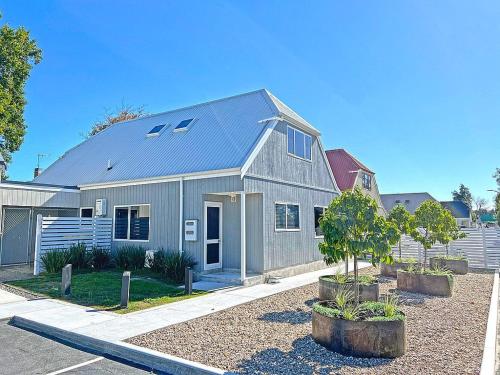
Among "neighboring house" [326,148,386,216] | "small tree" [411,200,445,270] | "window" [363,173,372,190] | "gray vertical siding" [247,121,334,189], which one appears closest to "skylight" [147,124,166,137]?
"gray vertical siding" [247,121,334,189]

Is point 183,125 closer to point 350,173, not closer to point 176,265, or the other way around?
point 176,265

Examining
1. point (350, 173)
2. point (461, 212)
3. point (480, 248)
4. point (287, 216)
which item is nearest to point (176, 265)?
point (287, 216)

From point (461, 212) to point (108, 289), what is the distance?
5983 centimetres

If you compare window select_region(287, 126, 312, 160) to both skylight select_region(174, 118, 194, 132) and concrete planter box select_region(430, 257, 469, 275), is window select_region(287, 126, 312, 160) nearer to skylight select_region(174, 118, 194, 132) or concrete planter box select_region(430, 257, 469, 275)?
skylight select_region(174, 118, 194, 132)

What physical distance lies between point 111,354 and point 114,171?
10.9m

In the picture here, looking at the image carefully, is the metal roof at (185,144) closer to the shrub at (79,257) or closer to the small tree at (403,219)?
the shrub at (79,257)

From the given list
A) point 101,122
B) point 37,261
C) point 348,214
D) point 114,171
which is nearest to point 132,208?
point 114,171

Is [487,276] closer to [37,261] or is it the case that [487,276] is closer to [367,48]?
[367,48]

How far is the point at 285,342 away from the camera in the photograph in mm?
5461

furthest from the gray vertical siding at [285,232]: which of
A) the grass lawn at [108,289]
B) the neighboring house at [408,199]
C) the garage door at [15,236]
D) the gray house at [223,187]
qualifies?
the neighboring house at [408,199]

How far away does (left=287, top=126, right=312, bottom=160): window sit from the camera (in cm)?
1377

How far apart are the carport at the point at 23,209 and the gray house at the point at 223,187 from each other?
931mm

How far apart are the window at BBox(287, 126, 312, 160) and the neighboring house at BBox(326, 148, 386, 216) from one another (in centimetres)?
1250

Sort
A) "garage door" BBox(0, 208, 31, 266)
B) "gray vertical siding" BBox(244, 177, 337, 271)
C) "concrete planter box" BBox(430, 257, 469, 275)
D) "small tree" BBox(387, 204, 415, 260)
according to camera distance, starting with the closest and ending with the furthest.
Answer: "small tree" BBox(387, 204, 415, 260)
"gray vertical siding" BBox(244, 177, 337, 271)
"concrete planter box" BBox(430, 257, 469, 275)
"garage door" BBox(0, 208, 31, 266)
